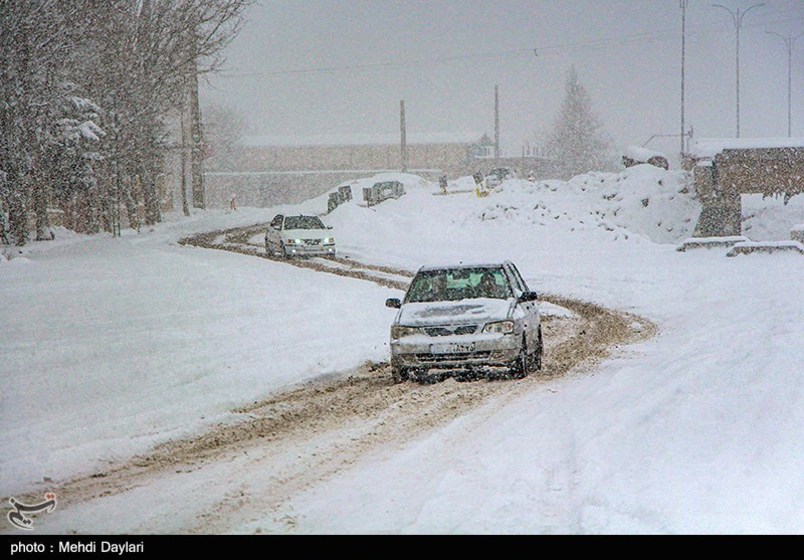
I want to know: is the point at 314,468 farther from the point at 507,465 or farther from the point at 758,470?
the point at 758,470

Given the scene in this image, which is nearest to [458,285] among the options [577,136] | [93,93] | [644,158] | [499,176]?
[93,93]

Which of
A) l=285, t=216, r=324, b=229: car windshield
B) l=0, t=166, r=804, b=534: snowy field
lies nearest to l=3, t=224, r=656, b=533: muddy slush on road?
l=0, t=166, r=804, b=534: snowy field

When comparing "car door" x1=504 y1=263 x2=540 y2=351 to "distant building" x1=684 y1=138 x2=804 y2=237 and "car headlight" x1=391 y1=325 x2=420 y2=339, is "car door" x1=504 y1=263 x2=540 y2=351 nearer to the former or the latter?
"car headlight" x1=391 y1=325 x2=420 y2=339

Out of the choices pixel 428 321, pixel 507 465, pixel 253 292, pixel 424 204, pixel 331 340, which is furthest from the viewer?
pixel 424 204

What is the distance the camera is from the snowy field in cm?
721

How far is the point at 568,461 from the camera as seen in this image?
8422mm

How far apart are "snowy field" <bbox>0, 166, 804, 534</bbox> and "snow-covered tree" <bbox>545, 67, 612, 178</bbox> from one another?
3429 inches

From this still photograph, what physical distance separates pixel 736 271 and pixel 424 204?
26298 mm

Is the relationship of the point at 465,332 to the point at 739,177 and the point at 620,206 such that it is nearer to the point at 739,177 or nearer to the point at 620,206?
the point at 739,177

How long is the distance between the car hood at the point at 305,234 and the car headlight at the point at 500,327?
2333 cm

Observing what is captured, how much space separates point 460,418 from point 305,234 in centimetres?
2613

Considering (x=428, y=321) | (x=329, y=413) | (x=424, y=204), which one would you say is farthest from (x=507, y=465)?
(x=424, y=204)

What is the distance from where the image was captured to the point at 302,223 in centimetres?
3731

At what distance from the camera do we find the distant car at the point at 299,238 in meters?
35.9
